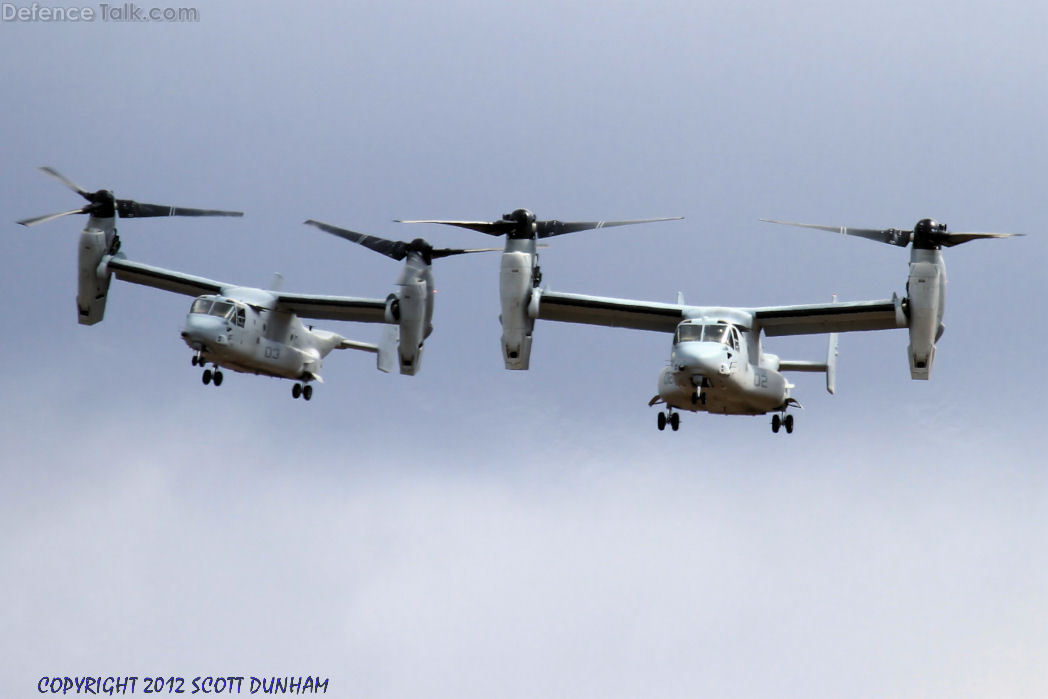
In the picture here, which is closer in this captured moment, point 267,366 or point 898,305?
point 898,305

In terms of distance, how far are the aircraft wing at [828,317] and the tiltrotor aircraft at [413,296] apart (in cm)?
659

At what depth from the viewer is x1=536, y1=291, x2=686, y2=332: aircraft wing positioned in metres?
41.1

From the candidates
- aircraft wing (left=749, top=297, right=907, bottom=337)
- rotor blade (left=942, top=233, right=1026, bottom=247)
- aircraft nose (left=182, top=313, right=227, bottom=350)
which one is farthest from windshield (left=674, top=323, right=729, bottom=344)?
aircraft nose (left=182, top=313, right=227, bottom=350)

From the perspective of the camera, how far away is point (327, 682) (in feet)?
132

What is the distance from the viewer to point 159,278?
46.6 meters

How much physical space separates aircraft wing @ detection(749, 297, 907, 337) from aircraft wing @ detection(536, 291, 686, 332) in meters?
1.93

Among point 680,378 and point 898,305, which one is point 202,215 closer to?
point 680,378

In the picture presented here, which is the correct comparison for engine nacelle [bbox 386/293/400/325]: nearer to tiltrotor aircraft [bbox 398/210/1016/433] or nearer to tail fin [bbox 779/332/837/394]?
tiltrotor aircraft [bbox 398/210/1016/433]

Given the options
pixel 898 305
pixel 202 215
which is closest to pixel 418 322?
pixel 202 215

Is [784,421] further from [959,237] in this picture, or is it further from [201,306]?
[201,306]

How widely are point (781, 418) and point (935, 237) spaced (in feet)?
17.6

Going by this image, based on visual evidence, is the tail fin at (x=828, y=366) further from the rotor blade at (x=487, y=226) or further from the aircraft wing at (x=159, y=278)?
the aircraft wing at (x=159, y=278)

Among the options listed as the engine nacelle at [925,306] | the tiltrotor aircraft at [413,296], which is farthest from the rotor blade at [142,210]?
the engine nacelle at [925,306]

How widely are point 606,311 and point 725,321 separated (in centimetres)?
345
